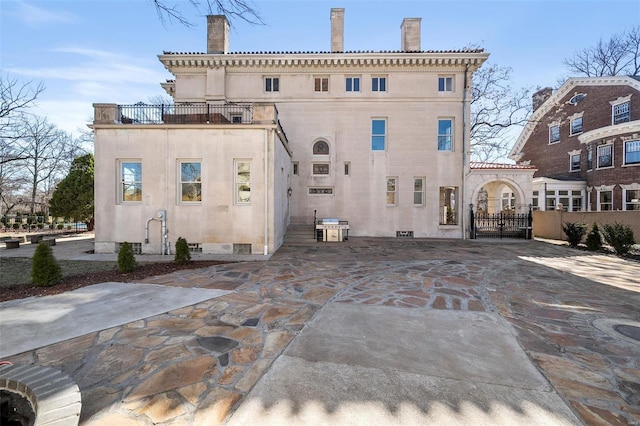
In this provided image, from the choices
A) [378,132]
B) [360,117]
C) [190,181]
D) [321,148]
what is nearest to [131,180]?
[190,181]

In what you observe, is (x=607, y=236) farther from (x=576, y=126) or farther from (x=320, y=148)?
(x=576, y=126)

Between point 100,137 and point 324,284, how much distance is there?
10.2 m

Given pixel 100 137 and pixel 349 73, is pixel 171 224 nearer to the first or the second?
pixel 100 137

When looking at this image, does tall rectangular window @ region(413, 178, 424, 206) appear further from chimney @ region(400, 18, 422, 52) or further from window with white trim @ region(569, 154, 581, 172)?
window with white trim @ region(569, 154, 581, 172)

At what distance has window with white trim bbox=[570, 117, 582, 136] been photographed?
22469 mm

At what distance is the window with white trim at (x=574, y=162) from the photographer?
22109mm

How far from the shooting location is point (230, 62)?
1585 centimetres

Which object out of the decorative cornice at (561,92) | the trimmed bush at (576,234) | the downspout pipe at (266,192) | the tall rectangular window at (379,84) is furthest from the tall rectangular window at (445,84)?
the downspout pipe at (266,192)

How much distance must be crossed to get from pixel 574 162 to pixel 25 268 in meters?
33.0

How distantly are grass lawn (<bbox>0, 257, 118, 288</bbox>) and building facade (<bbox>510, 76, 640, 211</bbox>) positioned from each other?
78.2 feet

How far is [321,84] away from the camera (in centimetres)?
1650

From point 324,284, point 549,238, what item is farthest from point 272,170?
point 549,238

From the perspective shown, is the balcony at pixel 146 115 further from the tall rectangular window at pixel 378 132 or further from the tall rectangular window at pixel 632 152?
the tall rectangular window at pixel 632 152

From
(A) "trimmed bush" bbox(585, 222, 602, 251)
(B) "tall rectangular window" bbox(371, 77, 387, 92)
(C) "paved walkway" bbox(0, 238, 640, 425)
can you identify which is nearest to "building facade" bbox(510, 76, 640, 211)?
(A) "trimmed bush" bbox(585, 222, 602, 251)
